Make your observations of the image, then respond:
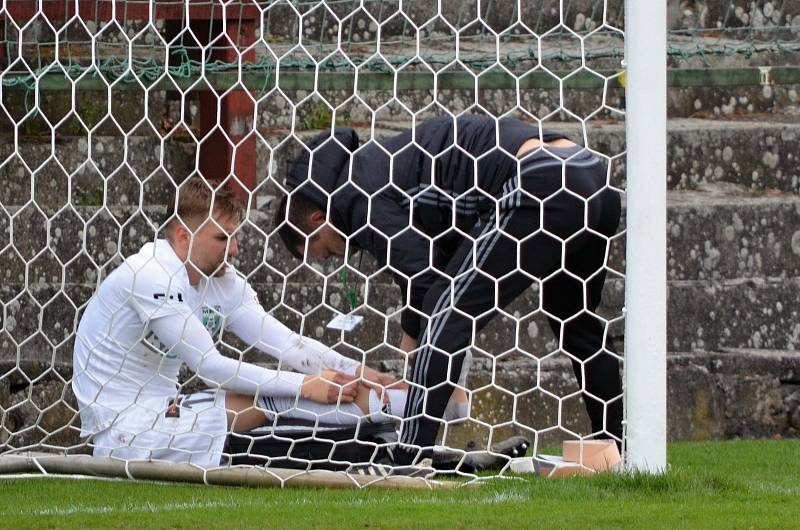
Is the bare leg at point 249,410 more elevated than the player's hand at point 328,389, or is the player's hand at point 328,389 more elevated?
the player's hand at point 328,389

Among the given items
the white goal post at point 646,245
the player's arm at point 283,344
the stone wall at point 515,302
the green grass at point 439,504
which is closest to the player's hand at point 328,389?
the player's arm at point 283,344

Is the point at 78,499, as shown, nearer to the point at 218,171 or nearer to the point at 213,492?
the point at 213,492

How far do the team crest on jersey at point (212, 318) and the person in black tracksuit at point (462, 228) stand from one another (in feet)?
1.12

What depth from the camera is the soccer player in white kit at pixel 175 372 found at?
4.56m

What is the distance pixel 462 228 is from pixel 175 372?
39.5 inches

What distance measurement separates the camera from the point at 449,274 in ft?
14.6

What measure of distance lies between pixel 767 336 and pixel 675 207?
0.65m

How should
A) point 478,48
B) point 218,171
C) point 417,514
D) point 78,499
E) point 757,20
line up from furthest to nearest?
point 757,20, point 478,48, point 218,171, point 78,499, point 417,514

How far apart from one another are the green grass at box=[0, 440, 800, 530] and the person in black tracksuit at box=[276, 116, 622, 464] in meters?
0.44

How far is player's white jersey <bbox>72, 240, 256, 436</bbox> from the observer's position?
4.60 meters

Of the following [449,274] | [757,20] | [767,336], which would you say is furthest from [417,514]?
[757,20]

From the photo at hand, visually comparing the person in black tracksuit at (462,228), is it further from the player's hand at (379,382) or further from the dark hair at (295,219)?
the player's hand at (379,382)

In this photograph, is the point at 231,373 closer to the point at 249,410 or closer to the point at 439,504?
the point at 249,410

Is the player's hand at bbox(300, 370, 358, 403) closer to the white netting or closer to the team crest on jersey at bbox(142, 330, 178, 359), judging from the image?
the white netting
